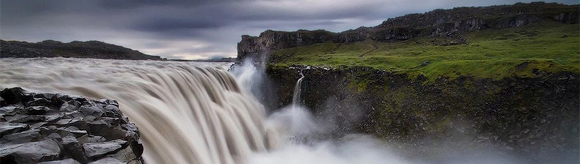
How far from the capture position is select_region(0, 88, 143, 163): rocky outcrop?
248 inches

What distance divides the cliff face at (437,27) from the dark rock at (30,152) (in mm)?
93922

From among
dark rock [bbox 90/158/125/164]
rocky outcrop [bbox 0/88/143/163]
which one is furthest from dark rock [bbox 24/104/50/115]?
dark rock [bbox 90/158/125/164]

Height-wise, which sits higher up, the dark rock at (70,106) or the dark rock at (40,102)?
the dark rock at (40,102)

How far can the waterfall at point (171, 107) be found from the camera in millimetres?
13930

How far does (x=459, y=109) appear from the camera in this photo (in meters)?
24.9

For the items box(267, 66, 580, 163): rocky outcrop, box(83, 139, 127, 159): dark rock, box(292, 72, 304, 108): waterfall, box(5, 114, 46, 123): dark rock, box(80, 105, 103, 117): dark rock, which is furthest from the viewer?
box(292, 72, 304, 108): waterfall

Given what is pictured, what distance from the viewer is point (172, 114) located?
16.3 metres

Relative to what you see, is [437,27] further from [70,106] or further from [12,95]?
[12,95]

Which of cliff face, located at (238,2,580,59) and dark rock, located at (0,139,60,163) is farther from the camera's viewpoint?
cliff face, located at (238,2,580,59)

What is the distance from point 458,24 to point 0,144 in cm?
11793

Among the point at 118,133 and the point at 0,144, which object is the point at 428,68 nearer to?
the point at 118,133

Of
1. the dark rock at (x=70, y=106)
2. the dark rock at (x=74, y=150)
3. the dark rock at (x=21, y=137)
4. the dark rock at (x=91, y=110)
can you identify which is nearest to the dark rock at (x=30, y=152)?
the dark rock at (x=74, y=150)

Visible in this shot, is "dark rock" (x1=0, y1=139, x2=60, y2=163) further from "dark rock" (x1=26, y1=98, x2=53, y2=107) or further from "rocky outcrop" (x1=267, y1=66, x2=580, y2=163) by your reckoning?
"rocky outcrop" (x1=267, y1=66, x2=580, y2=163)

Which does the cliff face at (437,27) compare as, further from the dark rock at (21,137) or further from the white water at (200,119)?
the dark rock at (21,137)
